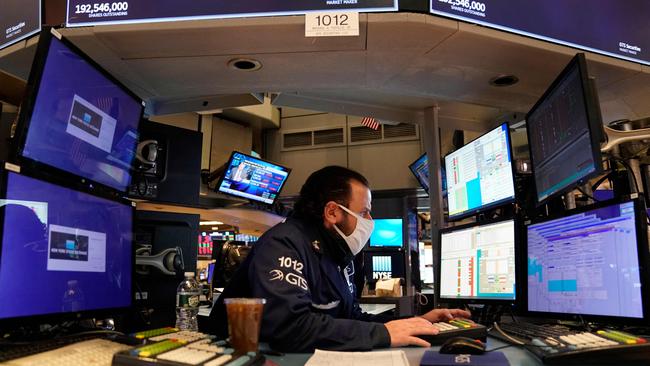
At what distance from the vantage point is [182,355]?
903 mm

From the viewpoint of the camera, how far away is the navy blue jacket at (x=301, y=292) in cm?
122

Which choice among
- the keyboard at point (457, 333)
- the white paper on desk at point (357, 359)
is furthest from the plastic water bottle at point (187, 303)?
the keyboard at point (457, 333)

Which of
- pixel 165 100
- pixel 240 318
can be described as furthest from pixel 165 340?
pixel 165 100

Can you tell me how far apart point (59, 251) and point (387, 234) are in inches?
237

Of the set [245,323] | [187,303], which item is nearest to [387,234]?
[187,303]

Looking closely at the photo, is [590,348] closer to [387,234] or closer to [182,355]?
[182,355]

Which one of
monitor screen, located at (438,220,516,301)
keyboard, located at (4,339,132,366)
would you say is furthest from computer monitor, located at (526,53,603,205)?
keyboard, located at (4,339,132,366)

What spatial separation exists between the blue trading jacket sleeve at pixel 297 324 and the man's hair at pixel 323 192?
0.45 m

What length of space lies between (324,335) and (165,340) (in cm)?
41

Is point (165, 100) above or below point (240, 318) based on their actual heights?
above

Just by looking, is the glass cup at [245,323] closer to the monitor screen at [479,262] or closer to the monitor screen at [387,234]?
the monitor screen at [479,262]

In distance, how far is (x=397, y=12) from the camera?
1475 millimetres

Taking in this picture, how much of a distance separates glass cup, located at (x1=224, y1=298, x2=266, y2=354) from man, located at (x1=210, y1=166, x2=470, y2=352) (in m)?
0.16

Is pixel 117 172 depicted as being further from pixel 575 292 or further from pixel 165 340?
pixel 575 292
